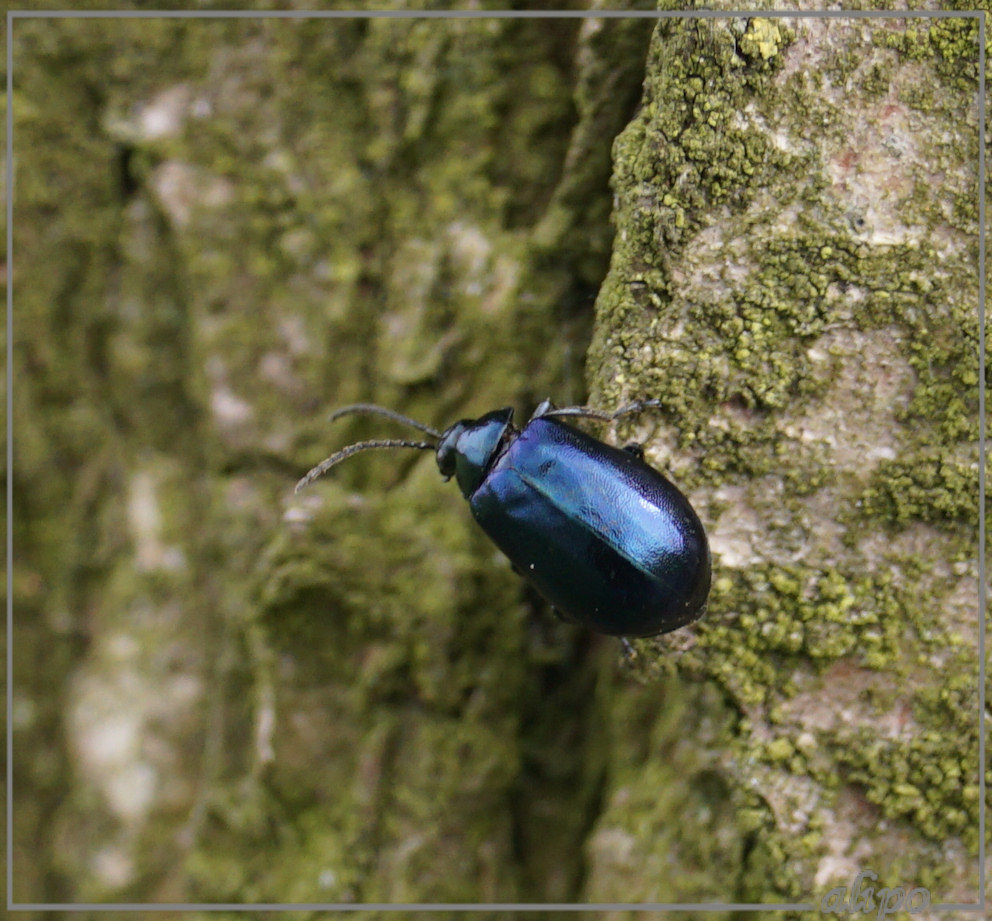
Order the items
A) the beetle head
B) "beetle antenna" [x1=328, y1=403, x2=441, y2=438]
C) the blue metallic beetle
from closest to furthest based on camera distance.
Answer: the blue metallic beetle
the beetle head
"beetle antenna" [x1=328, y1=403, x2=441, y2=438]

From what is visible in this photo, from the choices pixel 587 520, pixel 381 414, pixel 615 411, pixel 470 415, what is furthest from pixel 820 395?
pixel 381 414

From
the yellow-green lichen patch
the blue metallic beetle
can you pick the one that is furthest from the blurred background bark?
the blue metallic beetle

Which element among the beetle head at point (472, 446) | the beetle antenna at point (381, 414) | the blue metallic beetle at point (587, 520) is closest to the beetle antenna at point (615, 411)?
the blue metallic beetle at point (587, 520)

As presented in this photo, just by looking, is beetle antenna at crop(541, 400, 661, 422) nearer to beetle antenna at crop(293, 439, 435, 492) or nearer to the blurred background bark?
the blurred background bark

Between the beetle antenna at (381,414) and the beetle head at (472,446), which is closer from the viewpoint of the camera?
the beetle head at (472,446)

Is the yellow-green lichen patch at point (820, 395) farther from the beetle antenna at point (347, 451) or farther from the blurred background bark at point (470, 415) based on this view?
the beetle antenna at point (347, 451)

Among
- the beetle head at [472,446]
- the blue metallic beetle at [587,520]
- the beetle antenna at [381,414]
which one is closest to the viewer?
the blue metallic beetle at [587,520]

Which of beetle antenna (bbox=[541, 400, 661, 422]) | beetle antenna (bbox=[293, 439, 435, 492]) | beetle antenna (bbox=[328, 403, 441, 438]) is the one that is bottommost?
beetle antenna (bbox=[293, 439, 435, 492])

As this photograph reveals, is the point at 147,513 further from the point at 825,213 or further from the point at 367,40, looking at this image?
the point at 825,213
